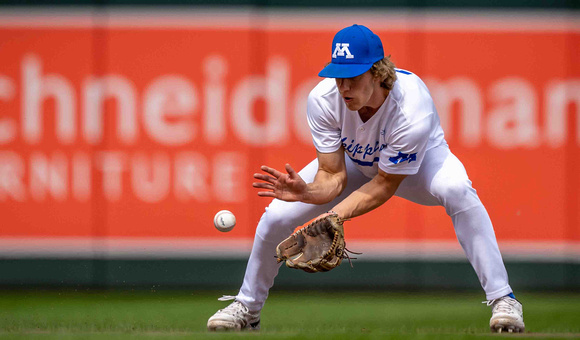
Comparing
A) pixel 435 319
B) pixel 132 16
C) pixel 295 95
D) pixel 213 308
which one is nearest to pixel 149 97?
pixel 132 16

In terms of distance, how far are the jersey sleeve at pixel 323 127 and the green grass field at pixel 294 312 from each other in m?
0.97

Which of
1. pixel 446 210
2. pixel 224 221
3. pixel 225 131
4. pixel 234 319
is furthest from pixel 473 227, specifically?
pixel 225 131

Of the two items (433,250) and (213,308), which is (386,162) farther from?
(433,250)

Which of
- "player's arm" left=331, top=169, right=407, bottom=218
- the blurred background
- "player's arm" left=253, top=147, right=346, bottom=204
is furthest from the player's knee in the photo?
the blurred background

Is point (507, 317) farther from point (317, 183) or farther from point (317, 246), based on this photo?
point (317, 183)

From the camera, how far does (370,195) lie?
4.32 meters

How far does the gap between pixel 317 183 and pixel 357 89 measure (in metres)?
0.55

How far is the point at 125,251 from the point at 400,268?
98.0 inches

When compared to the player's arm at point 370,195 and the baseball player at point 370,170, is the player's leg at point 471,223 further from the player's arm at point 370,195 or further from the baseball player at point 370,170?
the player's arm at point 370,195

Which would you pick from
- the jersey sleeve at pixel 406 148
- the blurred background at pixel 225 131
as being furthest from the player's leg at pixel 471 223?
the blurred background at pixel 225 131

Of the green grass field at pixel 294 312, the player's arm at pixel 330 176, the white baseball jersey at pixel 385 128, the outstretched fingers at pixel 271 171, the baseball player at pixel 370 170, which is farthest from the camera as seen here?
Answer: the green grass field at pixel 294 312

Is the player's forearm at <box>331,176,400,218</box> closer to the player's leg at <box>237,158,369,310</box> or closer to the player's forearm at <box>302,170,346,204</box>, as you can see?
the player's forearm at <box>302,170,346,204</box>

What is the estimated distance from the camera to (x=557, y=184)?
7691mm

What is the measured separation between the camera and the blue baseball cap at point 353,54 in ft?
13.2
